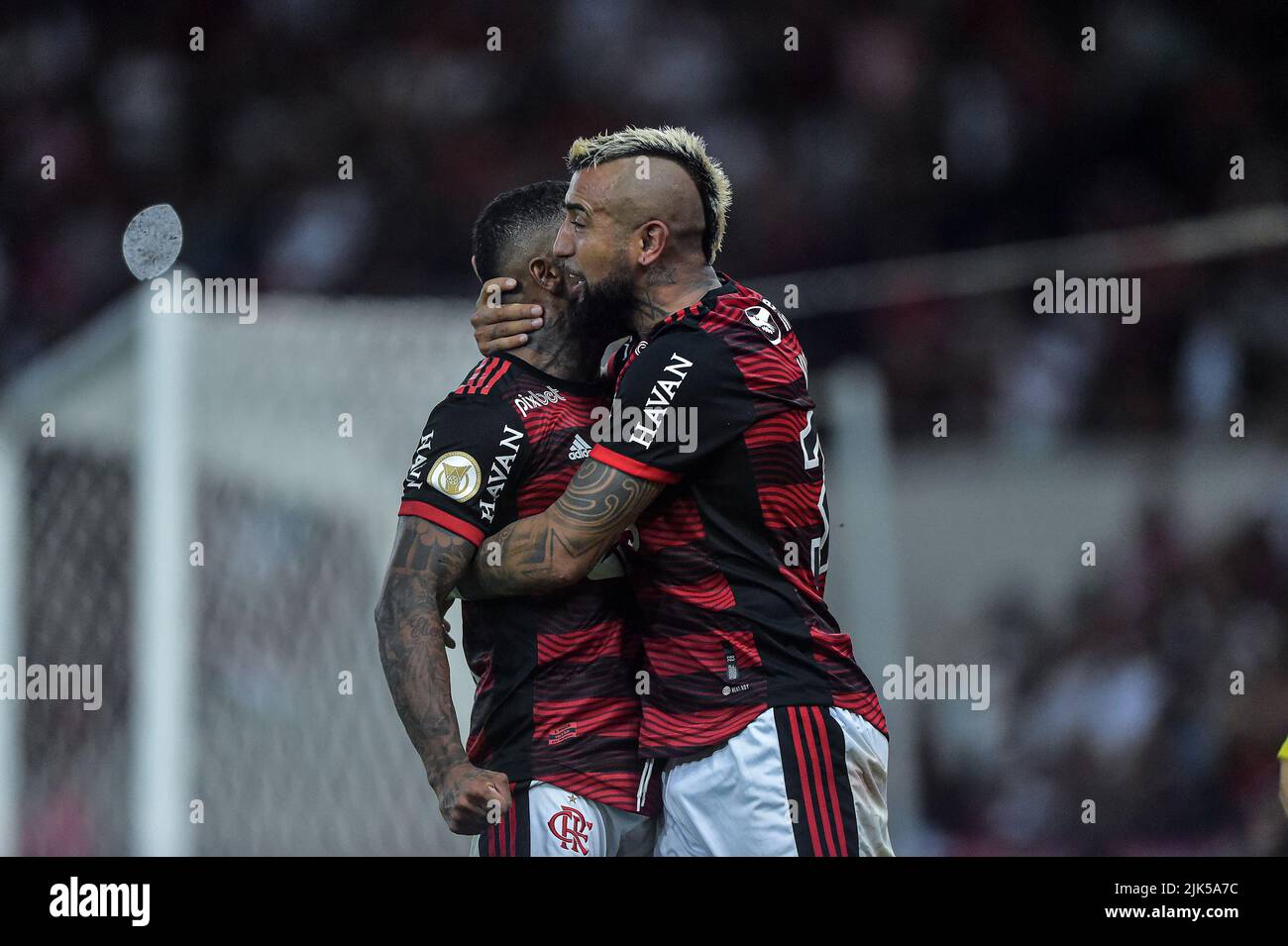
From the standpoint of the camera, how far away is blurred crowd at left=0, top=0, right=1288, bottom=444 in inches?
372

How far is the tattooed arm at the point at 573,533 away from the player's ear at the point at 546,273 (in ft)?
1.70

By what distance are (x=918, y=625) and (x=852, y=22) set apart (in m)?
4.77

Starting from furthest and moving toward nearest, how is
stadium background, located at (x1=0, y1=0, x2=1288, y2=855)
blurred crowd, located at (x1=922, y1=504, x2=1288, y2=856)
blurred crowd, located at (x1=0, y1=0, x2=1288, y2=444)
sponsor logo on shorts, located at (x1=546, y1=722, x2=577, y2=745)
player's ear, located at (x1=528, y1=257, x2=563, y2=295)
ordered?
blurred crowd, located at (x1=0, y1=0, x2=1288, y2=444)
blurred crowd, located at (x1=922, y1=504, x2=1288, y2=856)
stadium background, located at (x1=0, y1=0, x2=1288, y2=855)
player's ear, located at (x1=528, y1=257, x2=563, y2=295)
sponsor logo on shorts, located at (x1=546, y1=722, x2=577, y2=745)

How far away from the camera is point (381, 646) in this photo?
10.5 ft

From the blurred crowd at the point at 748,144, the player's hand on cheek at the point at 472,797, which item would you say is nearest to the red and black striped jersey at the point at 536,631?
the player's hand on cheek at the point at 472,797

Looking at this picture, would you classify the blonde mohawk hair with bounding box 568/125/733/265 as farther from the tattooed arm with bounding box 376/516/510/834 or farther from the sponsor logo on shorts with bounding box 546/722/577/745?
the sponsor logo on shorts with bounding box 546/722/577/745

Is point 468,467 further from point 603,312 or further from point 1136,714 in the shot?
point 1136,714

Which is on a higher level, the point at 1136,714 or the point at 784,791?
the point at 784,791

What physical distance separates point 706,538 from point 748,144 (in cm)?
810

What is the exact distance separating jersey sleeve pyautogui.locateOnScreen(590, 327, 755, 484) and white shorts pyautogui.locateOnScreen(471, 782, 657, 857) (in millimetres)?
667

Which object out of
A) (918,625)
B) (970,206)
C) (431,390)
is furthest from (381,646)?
(970,206)

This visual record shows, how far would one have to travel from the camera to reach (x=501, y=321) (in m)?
3.47

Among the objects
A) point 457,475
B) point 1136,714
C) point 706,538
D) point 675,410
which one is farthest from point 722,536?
point 1136,714

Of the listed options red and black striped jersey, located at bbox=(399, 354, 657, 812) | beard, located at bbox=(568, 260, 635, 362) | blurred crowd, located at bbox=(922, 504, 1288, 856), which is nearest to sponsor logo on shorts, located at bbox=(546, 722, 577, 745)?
red and black striped jersey, located at bbox=(399, 354, 657, 812)
